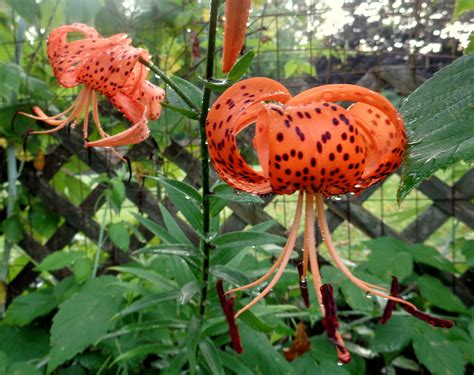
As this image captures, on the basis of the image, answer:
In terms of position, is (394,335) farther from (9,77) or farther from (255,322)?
(9,77)

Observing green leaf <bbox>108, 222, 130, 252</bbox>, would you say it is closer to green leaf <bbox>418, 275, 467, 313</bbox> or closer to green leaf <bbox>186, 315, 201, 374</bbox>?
green leaf <bbox>186, 315, 201, 374</bbox>

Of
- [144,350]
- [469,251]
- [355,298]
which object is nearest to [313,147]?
[144,350]

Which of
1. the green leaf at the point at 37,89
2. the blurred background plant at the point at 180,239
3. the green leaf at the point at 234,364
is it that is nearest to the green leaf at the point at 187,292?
the blurred background plant at the point at 180,239

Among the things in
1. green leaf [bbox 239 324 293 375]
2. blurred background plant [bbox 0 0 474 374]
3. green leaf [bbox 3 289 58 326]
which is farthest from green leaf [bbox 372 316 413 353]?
green leaf [bbox 3 289 58 326]

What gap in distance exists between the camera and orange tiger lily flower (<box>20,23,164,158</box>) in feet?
2.77

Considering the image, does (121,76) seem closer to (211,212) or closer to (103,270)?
(211,212)

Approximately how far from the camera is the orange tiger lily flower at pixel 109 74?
33.3 inches

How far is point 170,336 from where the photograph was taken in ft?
3.99

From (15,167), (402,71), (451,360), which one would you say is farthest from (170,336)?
(402,71)

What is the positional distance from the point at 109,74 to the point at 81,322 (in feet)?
1.88

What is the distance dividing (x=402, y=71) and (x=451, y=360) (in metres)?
0.99

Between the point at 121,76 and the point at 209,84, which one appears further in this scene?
the point at 121,76

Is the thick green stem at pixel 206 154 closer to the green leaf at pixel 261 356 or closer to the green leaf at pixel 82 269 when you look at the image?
the green leaf at pixel 261 356

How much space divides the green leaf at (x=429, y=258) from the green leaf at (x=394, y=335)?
221 mm
